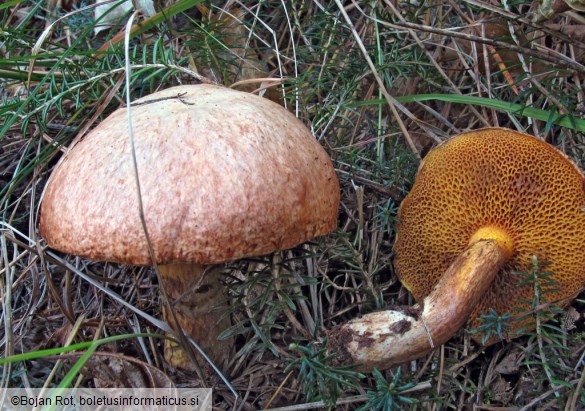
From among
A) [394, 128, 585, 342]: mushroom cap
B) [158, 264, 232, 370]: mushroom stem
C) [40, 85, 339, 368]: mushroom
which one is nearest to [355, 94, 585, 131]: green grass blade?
[394, 128, 585, 342]: mushroom cap

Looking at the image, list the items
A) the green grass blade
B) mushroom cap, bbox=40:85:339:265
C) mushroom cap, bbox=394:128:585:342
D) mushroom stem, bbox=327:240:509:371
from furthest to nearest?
the green grass blade, mushroom cap, bbox=394:128:585:342, mushroom stem, bbox=327:240:509:371, mushroom cap, bbox=40:85:339:265

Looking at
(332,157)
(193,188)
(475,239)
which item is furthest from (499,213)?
(193,188)

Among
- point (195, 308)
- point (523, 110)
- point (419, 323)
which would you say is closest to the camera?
point (419, 323)

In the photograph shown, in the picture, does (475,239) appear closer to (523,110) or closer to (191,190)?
(523,110)

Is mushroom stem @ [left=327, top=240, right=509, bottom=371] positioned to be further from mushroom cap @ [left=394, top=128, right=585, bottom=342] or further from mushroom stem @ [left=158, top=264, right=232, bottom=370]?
mushroom stem @ [left=158, top=264, right=232, bottom=370]

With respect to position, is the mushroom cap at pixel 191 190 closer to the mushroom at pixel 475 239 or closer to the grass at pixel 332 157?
the grass at pixel 332 157

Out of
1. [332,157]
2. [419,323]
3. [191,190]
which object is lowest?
[419,323]
